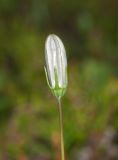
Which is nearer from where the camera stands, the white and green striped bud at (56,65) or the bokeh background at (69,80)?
the white and green striped bud at (56,65)

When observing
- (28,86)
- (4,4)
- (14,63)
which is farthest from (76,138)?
(4,4)

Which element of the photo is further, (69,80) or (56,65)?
(69,80)

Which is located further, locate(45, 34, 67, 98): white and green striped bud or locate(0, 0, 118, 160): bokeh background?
locate(0, 0, 118, 160): bokeh background

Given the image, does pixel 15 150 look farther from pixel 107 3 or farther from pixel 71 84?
pixel 107 3
